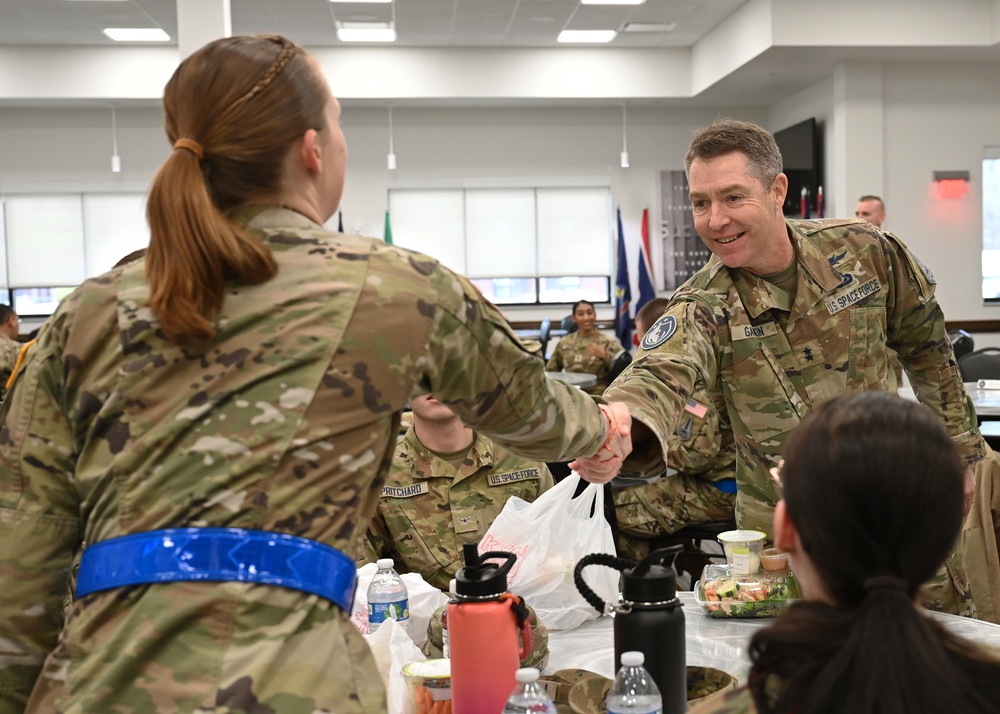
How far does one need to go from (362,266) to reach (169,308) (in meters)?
0.23

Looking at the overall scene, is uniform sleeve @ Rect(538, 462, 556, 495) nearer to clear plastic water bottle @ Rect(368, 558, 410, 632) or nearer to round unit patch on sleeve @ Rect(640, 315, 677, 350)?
round unit patch on sleeve @ Rect(640, 315, 677, 350)

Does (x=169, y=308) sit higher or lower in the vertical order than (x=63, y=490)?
higher

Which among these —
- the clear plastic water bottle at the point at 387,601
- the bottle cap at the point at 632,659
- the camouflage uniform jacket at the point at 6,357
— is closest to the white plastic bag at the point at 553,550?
the clear plastic water bottle at the point at 387,601

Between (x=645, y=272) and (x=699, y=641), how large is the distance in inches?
407

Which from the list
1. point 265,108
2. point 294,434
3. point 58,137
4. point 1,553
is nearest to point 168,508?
point 294,434

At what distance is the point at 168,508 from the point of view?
3.68ft

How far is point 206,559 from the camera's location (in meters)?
1.11

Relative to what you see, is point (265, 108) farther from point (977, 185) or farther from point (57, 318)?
point (977, 185)

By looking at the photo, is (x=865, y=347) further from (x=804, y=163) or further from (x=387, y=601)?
(x=804, y=163)

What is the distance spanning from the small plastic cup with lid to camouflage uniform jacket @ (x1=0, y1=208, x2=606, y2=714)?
0.92 m

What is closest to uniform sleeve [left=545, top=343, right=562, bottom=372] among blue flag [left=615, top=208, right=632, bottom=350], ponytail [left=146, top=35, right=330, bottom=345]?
blue flag [left=615, top=208, right=632, bottom=350]

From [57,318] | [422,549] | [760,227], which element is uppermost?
[760,227]

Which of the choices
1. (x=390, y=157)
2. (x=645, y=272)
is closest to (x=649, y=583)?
(x=390, y=157)

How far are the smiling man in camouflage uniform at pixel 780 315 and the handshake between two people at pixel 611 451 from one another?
0.55m
